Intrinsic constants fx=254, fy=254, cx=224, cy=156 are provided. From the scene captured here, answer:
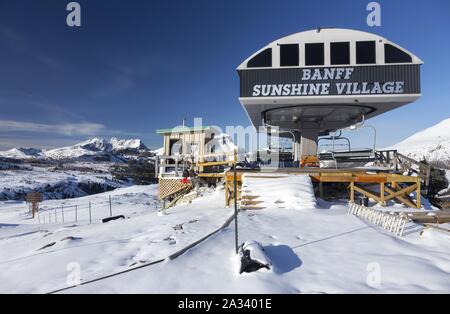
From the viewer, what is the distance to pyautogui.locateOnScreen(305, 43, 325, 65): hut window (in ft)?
40.1

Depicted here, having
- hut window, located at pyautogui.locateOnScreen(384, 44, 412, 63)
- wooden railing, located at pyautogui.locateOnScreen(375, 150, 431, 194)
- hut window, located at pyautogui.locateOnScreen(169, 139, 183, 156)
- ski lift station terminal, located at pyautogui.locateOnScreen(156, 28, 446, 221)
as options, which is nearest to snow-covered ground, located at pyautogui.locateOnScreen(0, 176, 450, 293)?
ski lift station terminal, located at pyautogui.locateOnScreen(156, 28, 446, 221)

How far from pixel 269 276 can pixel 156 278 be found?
62.8 inches

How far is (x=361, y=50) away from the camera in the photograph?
39.6 ft

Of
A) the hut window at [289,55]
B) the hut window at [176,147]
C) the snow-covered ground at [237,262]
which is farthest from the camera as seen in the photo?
the hut window at [176,147]

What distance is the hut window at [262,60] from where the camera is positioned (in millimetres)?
12508

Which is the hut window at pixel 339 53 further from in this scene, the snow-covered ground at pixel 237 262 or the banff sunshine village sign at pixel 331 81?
the snow-covered ground at pixel 237 262

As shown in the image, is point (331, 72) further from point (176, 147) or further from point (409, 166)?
point (176, 147)

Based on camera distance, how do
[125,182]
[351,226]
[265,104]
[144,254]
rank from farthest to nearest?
[125,182]
[265,104]
[351,226]
[144,254]

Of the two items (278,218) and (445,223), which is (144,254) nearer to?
(278,218)

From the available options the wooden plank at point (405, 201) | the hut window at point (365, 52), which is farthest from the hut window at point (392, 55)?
the wooden plank at point (405, 201)

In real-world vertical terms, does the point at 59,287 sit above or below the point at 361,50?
below

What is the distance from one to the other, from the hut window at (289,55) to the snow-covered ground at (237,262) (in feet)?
26.8
